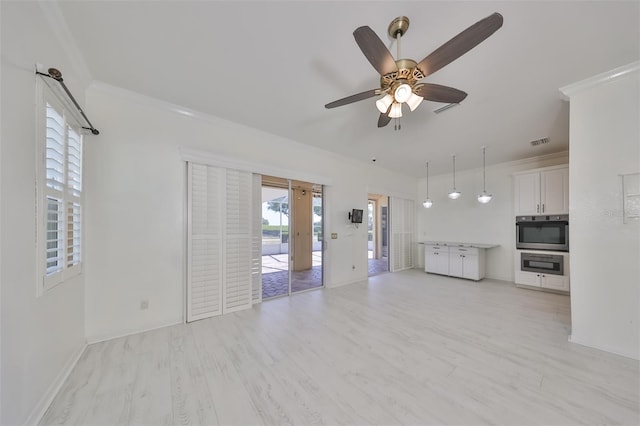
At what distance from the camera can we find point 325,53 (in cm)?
207

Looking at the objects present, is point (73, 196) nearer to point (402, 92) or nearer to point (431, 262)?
point (402, 92)

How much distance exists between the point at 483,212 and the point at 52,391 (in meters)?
7.67

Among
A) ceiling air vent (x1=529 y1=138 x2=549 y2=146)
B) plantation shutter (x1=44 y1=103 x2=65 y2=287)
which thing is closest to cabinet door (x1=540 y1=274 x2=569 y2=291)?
ceiling air vent (x1=529 y1=138 x2=549 y2=146)

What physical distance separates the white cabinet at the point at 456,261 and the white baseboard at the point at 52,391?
21.7ft

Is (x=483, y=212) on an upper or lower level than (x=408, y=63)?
lower

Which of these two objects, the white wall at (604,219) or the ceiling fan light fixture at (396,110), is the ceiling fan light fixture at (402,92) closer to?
the ceiling fan light fixture at (396,110)

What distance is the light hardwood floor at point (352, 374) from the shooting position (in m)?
1.62

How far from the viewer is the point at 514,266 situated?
17.2ft

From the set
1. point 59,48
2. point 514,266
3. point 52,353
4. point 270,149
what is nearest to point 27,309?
point 52,353

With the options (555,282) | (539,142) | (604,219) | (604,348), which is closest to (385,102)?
(604,219)

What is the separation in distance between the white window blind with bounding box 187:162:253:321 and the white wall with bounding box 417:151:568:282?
4.63m

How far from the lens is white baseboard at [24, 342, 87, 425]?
59.6 inches

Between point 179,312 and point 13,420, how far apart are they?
1690 millimetres

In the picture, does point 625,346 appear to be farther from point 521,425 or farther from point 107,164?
point 107,164
